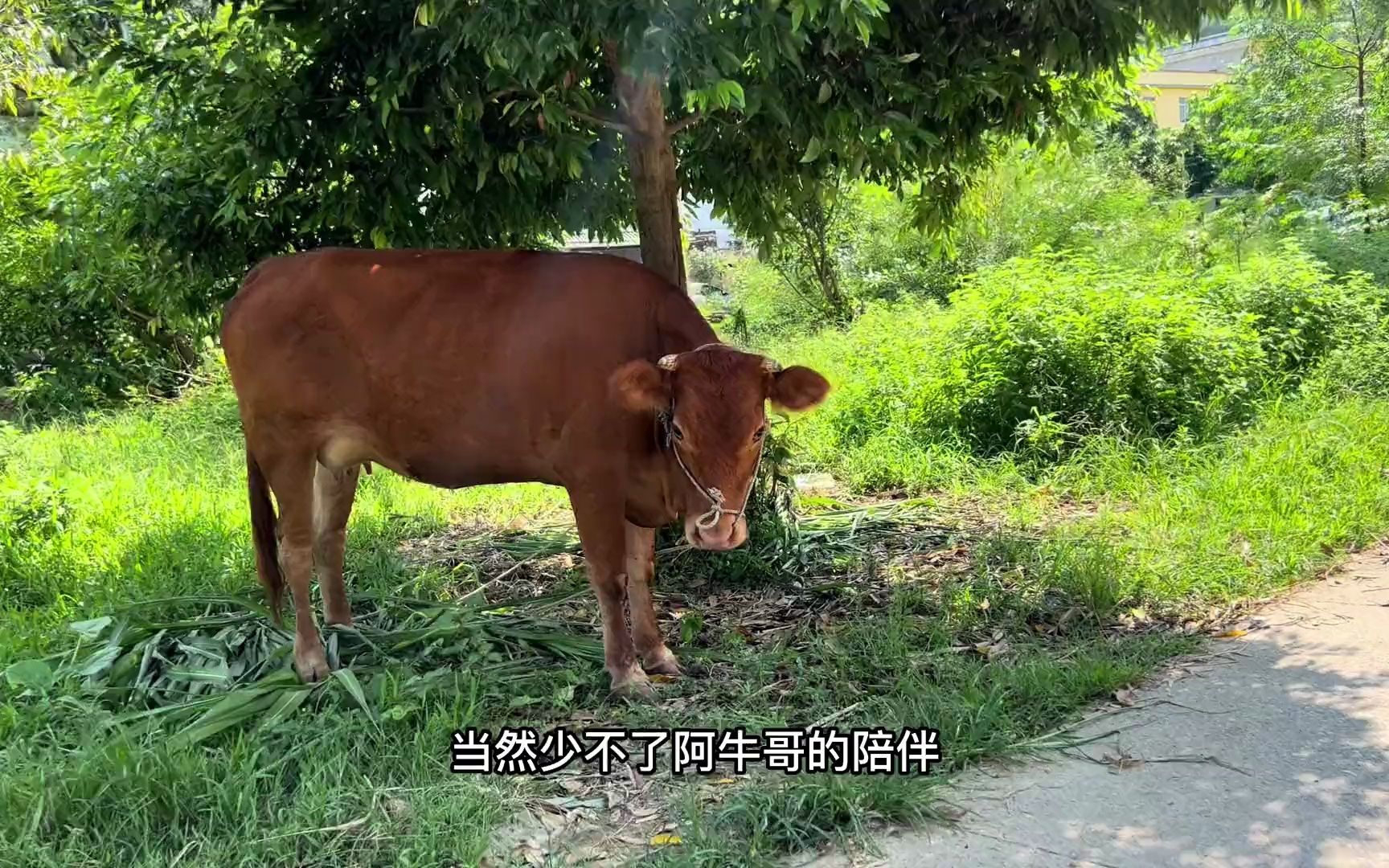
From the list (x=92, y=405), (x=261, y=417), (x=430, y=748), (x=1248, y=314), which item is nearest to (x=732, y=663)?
(x=430, y=748)

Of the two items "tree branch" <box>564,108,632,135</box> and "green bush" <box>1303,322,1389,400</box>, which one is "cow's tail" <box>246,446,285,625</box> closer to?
"tree branch" <box>564,108,632,135</box>

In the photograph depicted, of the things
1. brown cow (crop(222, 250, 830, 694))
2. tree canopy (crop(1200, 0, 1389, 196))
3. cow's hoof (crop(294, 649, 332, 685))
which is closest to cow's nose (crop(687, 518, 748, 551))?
brown cow (crop(222, 250, 830, 694))

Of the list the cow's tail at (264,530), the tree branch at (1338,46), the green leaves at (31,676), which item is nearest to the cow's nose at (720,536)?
the cow's tail at (264,530)

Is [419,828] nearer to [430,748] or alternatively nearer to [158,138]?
[430,748]

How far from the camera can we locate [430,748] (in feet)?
10.7

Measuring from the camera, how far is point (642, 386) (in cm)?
347

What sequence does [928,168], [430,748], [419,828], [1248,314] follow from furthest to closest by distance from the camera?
1. [1248,314]
2. [928,168]
3. [430,748]
4. [419,828]

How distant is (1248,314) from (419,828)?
7.51 meters

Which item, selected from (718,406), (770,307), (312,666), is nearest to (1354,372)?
(718,406)

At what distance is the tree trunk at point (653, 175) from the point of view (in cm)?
452

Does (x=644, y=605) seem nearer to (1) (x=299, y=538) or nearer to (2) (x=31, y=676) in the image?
(1) (x=299, y=538)

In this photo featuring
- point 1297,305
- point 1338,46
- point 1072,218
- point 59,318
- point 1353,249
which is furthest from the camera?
point 1072,218

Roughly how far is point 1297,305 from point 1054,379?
2679mm

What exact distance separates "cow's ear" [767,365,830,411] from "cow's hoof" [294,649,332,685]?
1973mm
